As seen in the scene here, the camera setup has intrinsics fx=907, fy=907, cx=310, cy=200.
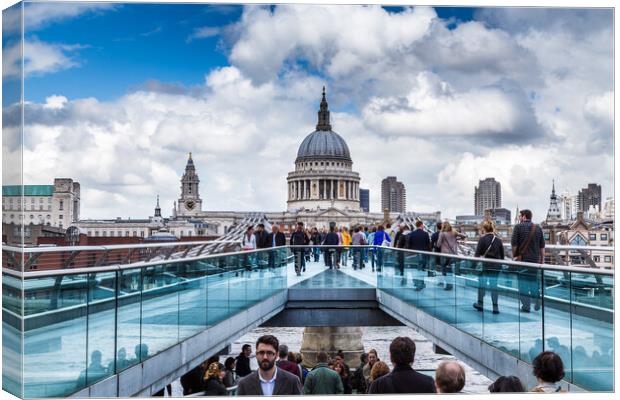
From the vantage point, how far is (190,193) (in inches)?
6939

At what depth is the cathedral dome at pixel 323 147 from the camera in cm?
17225

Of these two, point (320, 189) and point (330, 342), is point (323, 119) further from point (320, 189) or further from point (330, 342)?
point (330, 342)

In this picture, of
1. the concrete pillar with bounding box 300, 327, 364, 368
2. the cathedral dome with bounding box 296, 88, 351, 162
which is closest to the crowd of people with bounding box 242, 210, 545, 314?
the concrete pillar with bounding box 300, 327, 364, 368

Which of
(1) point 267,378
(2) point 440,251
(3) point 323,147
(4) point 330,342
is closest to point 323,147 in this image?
(3) point 323,147

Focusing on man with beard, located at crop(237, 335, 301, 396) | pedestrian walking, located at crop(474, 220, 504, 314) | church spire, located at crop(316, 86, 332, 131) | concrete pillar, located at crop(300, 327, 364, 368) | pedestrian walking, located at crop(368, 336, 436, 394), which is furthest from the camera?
church spire, located at crop(316, 86, 332, 131)

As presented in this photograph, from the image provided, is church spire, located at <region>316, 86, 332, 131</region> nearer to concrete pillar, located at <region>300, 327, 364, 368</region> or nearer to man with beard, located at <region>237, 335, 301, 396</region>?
concrete pillar, located at <region>300, 327, 364, 368</region>

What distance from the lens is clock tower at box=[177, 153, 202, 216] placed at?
17288cm

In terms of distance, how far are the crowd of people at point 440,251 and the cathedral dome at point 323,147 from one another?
14537cm

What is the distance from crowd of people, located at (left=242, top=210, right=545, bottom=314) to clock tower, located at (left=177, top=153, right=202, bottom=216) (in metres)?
148

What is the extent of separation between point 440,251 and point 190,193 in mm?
163135

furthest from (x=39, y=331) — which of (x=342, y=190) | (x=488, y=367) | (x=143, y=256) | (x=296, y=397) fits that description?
(x=342, y=190)

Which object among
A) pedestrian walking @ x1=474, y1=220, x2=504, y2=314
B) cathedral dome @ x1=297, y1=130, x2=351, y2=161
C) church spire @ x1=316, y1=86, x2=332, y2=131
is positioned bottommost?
pedestrian walking @ x1=474, y1=220, x2=504, y2=314

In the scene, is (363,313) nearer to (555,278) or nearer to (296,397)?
(555,278)

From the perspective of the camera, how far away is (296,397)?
696 cm
